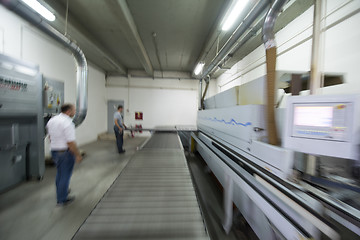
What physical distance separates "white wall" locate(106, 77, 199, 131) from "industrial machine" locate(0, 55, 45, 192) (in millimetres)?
4253

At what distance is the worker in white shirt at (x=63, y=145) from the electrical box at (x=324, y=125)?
97.5 inches

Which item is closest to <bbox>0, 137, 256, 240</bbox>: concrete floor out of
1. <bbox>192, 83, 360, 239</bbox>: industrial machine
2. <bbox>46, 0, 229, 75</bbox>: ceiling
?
<bbox>192, 83, 360, 239</bbox>: industrial machine

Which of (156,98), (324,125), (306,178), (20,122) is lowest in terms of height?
(306,178)

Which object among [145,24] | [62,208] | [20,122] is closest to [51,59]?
[20,122]

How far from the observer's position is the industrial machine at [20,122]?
2.01m

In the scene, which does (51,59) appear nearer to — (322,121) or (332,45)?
(322,121)

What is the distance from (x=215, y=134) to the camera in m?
2.69

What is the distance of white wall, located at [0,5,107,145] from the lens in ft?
8.46

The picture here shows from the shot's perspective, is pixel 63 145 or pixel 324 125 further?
pixel 63 145

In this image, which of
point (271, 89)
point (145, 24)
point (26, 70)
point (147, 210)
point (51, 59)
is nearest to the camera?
→ point (147, 210)

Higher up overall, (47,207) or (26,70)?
(26,70)

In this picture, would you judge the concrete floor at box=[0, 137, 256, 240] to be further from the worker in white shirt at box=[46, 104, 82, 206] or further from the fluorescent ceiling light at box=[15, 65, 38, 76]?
the fluorescent ceiling light at box=[15, 65, 38, 76]

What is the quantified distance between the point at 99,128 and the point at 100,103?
120cm

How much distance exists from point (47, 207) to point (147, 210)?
1822 mm
